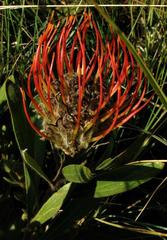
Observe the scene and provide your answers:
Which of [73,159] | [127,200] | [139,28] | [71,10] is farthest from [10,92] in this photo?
[139,28]

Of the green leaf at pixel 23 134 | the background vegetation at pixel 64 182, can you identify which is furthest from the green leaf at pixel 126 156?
the green leaf at pixel 23 134

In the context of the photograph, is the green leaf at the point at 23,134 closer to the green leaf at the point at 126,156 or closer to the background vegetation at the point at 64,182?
the background vegetation at the point at 64,182

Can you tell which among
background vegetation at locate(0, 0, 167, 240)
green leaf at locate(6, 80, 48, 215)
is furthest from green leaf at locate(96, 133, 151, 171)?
green leaf at locate(6, 80, 48, 215)

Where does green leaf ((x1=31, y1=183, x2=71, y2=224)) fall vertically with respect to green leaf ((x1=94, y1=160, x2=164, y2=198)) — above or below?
below

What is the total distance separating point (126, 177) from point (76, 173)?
0.11 metres

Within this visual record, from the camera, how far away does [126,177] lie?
0.93m

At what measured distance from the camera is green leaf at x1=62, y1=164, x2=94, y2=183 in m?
0.87

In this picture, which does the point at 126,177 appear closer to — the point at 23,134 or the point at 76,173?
the point at 76,173

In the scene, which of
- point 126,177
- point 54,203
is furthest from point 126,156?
point 54,203

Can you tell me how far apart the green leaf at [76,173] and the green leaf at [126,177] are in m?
0.07

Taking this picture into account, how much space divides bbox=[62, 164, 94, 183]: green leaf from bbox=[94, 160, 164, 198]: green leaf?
0.22 feet

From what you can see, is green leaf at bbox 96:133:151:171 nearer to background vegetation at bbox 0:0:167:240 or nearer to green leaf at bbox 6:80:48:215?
background vegetation at bbox 0:0:167:240

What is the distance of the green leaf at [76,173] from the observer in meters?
0.87

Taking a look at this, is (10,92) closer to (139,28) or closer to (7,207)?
(7,207)
